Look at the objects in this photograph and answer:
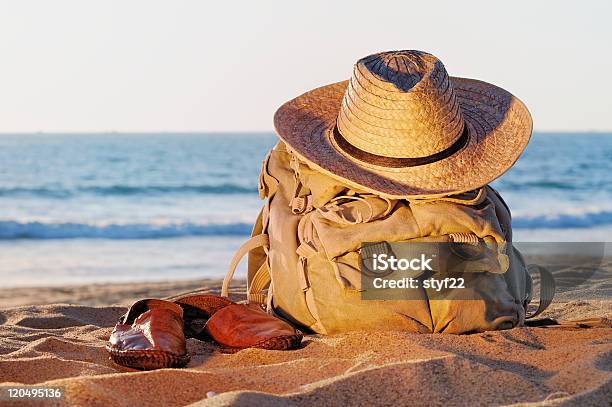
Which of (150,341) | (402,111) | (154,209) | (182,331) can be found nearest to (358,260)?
(402,111)

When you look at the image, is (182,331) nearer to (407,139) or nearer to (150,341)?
(150,341)

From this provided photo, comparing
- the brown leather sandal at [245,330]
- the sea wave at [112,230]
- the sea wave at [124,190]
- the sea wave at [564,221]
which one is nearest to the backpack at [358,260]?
the brown leather sandal at [245,330]

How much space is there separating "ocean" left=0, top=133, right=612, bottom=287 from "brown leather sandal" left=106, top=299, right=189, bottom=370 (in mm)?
4489

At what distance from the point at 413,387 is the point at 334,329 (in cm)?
92

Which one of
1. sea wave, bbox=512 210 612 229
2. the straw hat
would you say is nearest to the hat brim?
the straw hat

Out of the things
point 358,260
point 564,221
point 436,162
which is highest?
point 436,162

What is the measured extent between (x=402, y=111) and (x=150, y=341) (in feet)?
4.38

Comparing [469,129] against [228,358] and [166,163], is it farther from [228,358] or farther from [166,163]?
[166,163]

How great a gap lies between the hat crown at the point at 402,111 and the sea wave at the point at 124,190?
1610cm

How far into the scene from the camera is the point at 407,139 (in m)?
3.54

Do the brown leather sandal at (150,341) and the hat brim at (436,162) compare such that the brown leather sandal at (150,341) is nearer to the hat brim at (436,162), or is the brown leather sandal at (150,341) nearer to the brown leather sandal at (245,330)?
the brown leather sandal at (245,330)

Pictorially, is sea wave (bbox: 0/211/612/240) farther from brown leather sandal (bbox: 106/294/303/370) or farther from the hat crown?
the hat crown

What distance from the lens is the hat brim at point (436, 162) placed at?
11.5 ft

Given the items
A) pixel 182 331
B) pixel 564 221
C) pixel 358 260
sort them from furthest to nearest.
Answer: pixel 564 221, pixel 358 260, pixel 182 331
